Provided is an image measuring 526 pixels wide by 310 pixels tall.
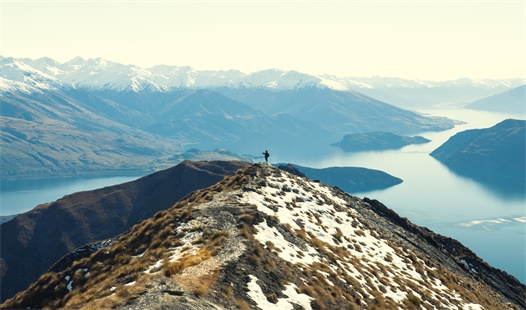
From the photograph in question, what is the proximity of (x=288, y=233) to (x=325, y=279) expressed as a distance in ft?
22.3

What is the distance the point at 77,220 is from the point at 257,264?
157 meters

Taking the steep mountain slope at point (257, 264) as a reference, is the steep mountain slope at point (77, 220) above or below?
below

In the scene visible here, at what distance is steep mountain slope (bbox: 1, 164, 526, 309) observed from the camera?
2767cm

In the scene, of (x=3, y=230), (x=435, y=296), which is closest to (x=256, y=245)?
(x=435, y=296)

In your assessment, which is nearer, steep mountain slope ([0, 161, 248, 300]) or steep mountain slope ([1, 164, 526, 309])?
steep mountain slope ([1, 164, 526, 309])

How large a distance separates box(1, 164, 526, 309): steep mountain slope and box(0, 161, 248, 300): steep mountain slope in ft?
354

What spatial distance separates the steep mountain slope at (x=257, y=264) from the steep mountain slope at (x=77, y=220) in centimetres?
10782

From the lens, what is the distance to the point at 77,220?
175 meters

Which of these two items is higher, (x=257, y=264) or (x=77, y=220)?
(x=257, y=264)

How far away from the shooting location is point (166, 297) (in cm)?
2456

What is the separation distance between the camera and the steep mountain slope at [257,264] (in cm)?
2767

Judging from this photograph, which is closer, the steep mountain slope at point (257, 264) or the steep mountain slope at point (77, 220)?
the steep mountain slope at point (257, 264)

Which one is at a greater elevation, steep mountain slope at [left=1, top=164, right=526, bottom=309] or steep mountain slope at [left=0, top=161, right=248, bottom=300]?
steep mountain slope at [left=1, top=164, right=526, bottom=309]

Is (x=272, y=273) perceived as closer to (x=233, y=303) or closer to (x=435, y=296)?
(x=233, y=303)
